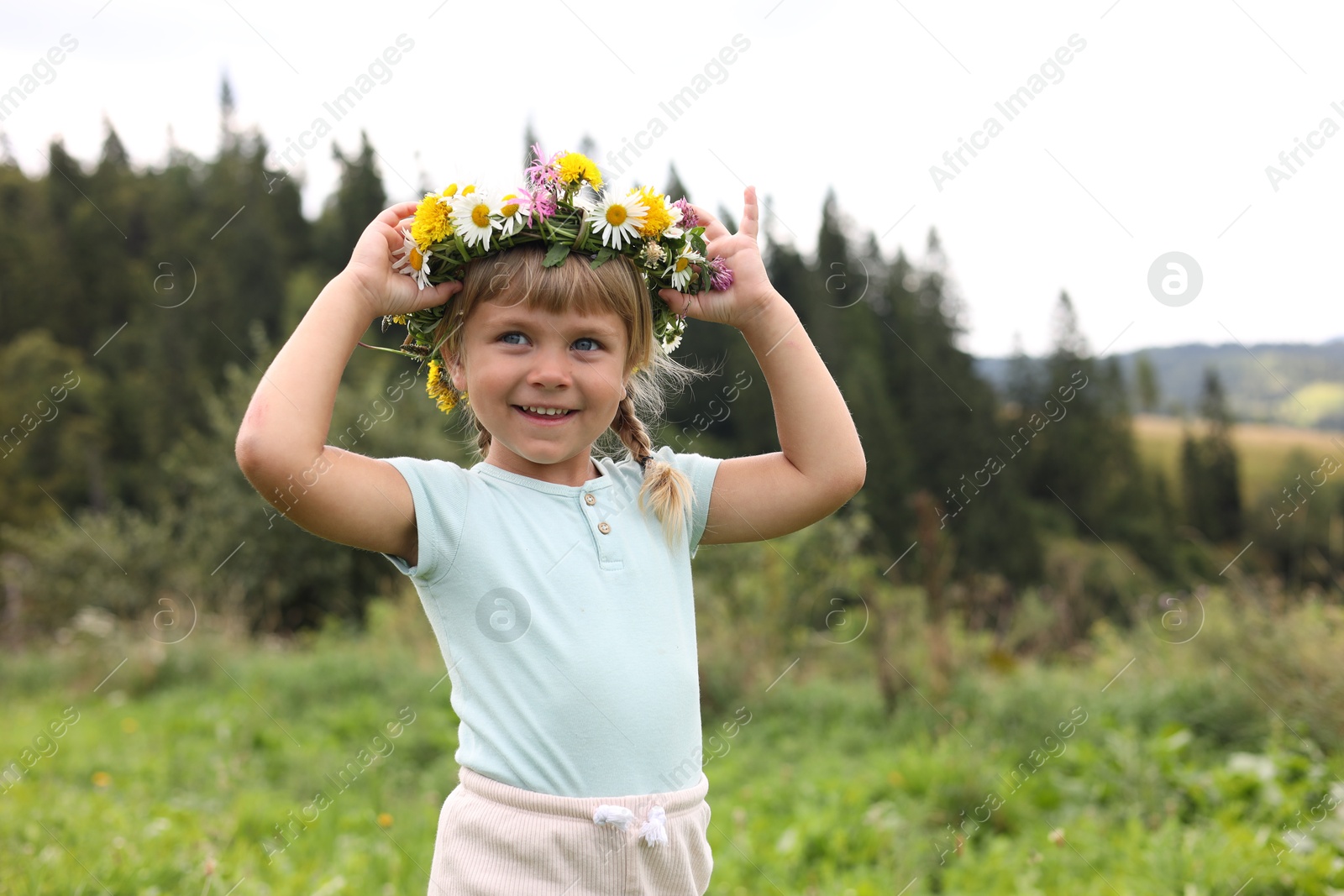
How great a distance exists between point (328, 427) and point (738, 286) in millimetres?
774

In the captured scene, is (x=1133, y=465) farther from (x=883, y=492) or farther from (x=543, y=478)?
(x=543, y=478)

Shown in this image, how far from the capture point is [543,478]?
1.90 meters

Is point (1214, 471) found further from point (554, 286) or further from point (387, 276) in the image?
point (387, 276)

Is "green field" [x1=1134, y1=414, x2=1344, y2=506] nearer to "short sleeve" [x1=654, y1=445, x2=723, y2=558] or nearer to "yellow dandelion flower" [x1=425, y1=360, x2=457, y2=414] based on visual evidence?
"short sleeve" [x1=654, y1=445, x2=723, y2=558]

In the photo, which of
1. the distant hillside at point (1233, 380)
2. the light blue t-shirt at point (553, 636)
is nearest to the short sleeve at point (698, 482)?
the light blue t-shirt at point (553, 636)

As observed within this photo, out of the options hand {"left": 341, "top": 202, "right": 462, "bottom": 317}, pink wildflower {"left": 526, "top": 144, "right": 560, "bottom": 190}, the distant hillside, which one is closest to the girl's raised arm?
hand {"left": 341, "top": 202, "right": 462, "bottom": 317}

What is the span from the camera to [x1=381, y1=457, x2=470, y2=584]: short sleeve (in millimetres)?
1730

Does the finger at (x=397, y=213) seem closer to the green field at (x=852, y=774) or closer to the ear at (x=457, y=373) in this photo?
the ear at (x=457, y=373)

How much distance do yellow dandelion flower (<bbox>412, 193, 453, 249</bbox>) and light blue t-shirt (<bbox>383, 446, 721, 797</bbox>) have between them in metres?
0.39

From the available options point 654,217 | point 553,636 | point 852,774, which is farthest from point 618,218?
point 852,774

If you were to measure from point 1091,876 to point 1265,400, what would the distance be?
44.4 metres

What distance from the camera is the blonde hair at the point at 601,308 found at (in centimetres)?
177

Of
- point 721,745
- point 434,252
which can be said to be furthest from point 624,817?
point 721,745

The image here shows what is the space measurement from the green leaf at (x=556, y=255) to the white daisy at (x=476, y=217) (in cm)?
10
